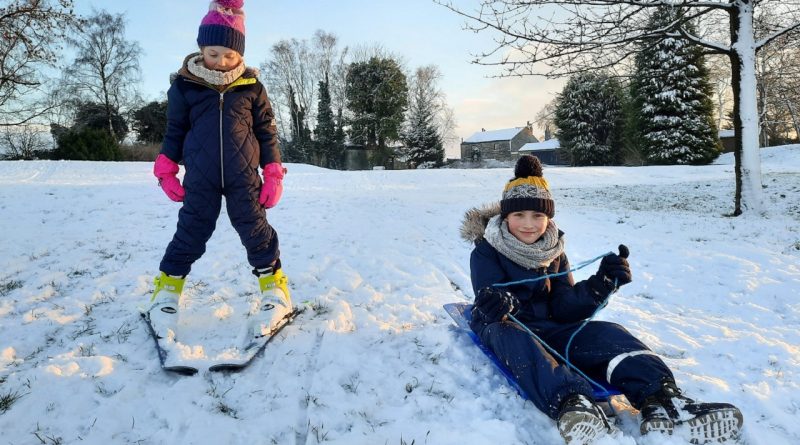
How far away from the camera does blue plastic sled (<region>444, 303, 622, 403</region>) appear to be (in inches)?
85.2

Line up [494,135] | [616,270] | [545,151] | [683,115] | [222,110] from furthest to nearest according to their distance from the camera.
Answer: [494,135] < [545,151] < [683,115] < [222,110] < [616,270]

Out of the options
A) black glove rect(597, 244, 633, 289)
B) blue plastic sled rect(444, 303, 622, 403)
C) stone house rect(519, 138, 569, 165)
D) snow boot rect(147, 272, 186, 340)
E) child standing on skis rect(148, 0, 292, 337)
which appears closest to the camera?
blue plastic sled rect(444, 303, 622, 403)

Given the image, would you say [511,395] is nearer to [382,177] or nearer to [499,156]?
[382,177]

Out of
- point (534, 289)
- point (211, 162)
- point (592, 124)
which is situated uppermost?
point (592, 124)

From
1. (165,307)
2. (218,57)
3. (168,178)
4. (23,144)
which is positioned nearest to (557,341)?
(165,307)

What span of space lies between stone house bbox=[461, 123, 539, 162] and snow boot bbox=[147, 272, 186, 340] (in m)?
44.5

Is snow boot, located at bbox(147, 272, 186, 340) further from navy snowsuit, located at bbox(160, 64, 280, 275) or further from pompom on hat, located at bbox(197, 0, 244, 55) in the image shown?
pompom on hat, located at bbox(197, 0, 244, 55)

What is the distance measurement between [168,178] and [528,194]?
2.43m

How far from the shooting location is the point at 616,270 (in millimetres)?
2395

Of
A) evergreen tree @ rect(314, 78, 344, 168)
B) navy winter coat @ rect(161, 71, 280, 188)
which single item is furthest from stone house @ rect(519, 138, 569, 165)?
navy winter coat @ rect(161, 71, 280, 188)

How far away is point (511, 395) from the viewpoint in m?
2.25

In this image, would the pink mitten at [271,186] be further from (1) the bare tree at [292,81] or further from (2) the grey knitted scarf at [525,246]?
(1) the bare tree at [292,81]

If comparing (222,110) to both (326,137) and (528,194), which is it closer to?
(528,194)

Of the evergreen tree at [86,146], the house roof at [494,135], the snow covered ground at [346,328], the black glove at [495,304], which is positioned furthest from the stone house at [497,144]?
the black glove at [495,304]
